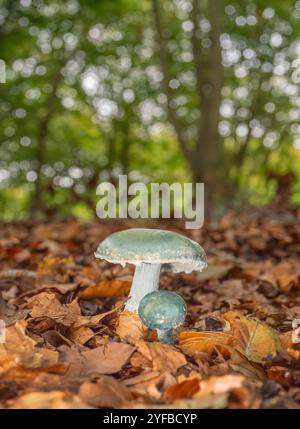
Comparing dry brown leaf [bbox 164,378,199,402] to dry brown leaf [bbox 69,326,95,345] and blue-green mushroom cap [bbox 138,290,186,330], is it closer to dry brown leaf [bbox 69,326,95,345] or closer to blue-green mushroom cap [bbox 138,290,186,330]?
blue-green mushroom cap [bbox 138,290,186,330]

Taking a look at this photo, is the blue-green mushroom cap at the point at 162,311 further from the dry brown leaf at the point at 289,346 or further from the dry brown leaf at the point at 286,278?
the dry brown leaf at the point at 286,278

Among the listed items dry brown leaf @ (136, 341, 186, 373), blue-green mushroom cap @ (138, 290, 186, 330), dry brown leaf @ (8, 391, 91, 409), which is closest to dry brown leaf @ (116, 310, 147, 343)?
blue-green mushroom cap @ (138, 290, 186, 330)

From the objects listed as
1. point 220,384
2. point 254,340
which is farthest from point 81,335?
point 220,384

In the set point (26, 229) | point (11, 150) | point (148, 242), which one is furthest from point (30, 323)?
point (11, 150)

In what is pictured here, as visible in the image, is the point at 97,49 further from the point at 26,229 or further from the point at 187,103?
the point at 26,229

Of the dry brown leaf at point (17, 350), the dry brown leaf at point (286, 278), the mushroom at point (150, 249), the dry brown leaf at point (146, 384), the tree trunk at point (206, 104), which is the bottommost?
the dry brown leaf at point (286, 278)

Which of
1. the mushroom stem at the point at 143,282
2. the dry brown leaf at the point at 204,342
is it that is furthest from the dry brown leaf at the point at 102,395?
the mushroom stem at the point at 143,282
